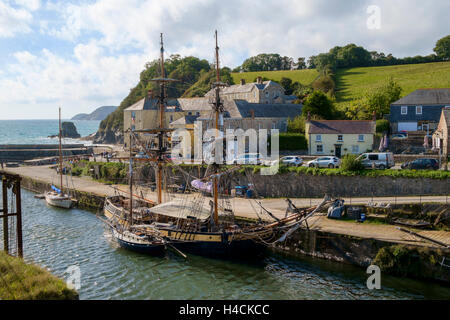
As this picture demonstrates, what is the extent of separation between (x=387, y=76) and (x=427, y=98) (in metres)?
38.9

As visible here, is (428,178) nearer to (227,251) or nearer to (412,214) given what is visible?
(412,214)

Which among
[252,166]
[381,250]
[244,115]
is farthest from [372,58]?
[381,250]

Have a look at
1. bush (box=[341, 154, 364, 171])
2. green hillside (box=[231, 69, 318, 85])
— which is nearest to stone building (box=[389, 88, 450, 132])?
bush (box=[341, 154, 364, 171])

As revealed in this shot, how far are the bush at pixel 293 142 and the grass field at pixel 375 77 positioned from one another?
24853 mm

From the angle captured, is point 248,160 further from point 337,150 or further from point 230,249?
point 230,249

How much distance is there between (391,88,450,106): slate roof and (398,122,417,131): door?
8.12 feet

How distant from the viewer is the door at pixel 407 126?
160ft

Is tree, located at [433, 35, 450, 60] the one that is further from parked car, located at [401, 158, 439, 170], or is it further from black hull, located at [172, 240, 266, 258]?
black hull, located at [172, 240, 266, 258]

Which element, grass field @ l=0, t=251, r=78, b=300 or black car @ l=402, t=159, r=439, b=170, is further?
black car @ l=402, t=159, r=439, b=170

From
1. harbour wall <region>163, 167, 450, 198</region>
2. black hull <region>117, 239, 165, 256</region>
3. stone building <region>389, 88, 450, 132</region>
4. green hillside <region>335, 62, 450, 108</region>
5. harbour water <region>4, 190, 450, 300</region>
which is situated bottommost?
harbour water <region>4, 190, 450, 300</region>

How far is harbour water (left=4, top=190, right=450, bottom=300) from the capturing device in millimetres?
18297

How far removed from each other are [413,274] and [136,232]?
16562 mm

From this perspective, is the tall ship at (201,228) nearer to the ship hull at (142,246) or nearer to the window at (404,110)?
the ship hull at (142,246)
